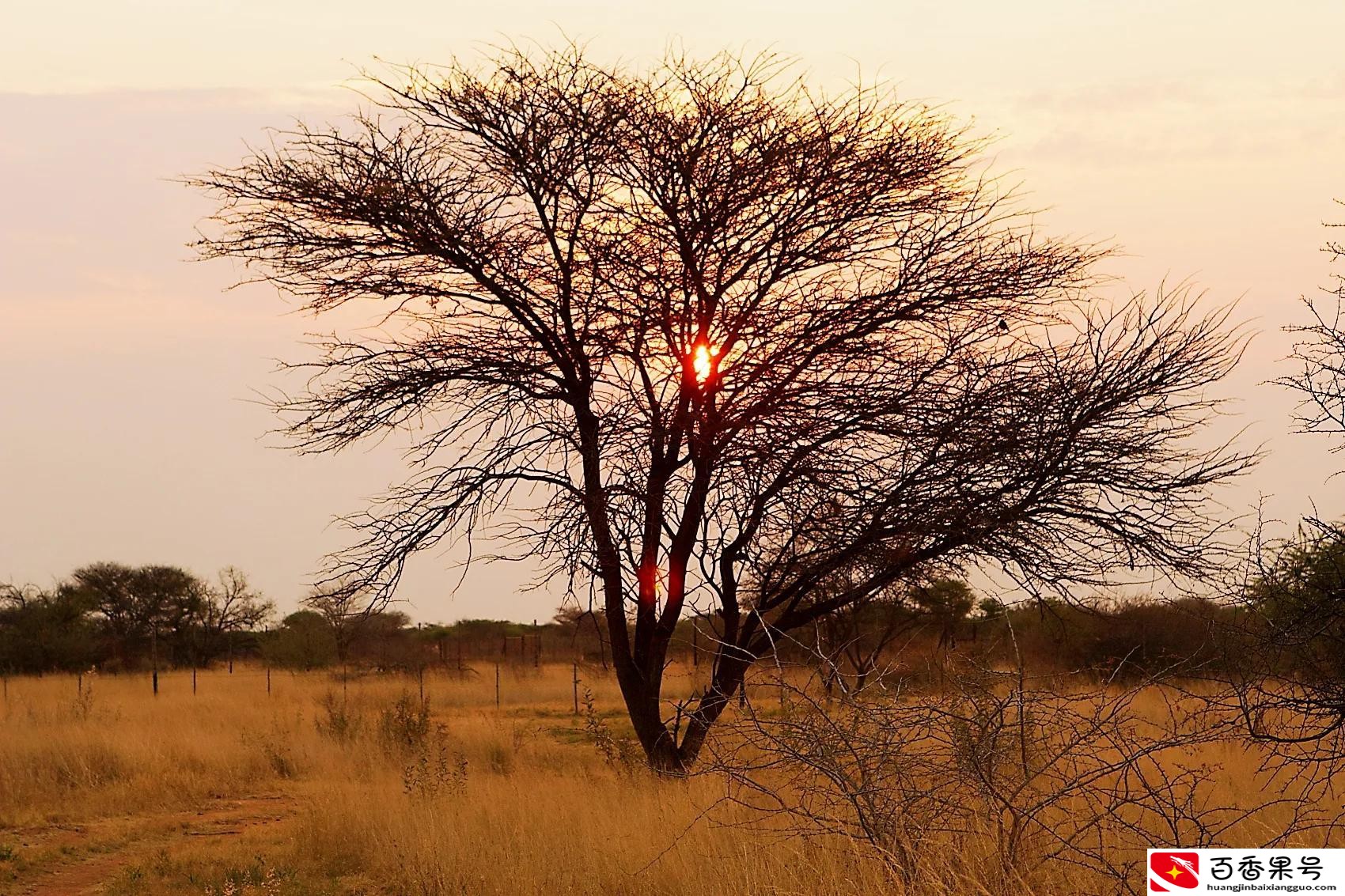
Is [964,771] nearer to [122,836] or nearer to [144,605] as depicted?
[122,836]

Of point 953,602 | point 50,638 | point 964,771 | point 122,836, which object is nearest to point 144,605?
point 50,638

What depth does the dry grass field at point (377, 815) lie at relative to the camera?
24.1ft

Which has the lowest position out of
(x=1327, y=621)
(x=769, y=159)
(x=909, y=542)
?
(x=1327, y=621)

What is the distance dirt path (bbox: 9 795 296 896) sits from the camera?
1043 cm

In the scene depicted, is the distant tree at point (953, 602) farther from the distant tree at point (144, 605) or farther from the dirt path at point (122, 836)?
the distant tree at point (144, 605)

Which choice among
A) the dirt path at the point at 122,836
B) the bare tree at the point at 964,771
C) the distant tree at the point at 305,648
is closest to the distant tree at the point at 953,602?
the dirt path at the point at 122,836

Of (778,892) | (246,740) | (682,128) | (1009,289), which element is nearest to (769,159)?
(682,128)

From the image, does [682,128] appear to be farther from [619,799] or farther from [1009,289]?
[619,799]

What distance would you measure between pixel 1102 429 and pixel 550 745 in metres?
10.4

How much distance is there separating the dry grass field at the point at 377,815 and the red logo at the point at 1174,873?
1.55 ft

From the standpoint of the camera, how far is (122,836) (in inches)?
491

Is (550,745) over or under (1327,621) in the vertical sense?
under

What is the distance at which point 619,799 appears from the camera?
1042cm

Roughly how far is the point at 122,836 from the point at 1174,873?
426 inches
